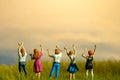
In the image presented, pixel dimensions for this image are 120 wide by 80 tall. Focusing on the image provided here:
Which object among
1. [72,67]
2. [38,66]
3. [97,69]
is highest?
[38,66]

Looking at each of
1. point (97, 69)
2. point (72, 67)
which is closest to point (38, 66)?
point (72, 67)

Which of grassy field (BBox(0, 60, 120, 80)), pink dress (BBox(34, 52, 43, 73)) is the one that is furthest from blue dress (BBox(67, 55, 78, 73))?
grassy field (BBox(0, 60, 120, 80))

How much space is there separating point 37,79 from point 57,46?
2683 mm

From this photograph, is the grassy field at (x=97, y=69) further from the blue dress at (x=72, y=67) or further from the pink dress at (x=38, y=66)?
the pink dress at (x=38, y=66)

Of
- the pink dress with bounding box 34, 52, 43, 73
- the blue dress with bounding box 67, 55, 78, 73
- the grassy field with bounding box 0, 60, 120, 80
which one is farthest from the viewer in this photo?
the grassy field with bounding box 0, 60, 120, 80

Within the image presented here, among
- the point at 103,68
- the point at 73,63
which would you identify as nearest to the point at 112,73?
the point at 103,68

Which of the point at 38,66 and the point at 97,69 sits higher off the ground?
the point at 38,66

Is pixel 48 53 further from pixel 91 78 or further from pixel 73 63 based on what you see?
pixel 91 78

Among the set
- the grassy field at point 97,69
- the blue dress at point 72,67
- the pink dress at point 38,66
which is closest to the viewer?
the pink dress at point 38,66

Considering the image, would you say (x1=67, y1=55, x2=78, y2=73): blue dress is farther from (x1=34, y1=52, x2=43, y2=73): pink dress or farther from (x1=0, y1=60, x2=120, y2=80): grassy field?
(x1=0, y1=60, x2=120, y2=80): grassy field

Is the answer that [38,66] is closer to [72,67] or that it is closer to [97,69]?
[72,67]

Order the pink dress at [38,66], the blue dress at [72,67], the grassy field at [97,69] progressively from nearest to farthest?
the pink dress at [38,66] < the blue dress at [72,67] < the grassy field at [97,69]

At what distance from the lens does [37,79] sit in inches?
721

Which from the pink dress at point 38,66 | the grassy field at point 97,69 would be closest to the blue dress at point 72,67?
the pink dress at point 38,66
